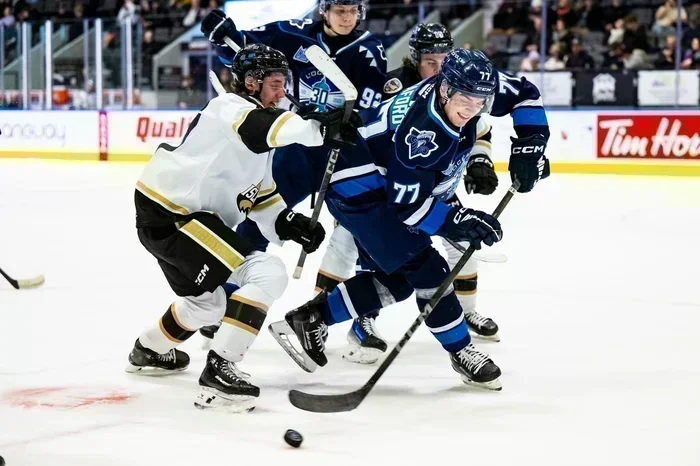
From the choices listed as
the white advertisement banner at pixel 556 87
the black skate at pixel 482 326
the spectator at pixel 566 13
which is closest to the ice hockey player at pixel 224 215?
the black skate at pixel 482 326

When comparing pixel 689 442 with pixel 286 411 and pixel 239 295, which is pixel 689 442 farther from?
pixel 239 295

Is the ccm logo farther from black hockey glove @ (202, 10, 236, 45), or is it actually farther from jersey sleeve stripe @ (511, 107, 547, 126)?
black hockey glove @ (202, 10, 236, 45)

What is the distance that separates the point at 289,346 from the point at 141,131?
8.07 m

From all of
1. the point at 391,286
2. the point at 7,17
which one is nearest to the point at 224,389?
the point at 391,286

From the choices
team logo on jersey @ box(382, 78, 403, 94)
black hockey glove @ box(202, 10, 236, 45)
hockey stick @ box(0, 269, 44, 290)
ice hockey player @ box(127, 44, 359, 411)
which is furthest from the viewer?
hockey stick @ box(0, 269, 44, 290)

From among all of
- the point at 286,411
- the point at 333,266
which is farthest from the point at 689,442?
the point at 333,266

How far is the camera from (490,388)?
8.95 feet

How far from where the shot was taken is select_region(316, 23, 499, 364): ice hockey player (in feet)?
10.4

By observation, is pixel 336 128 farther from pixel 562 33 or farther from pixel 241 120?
pixel 562 33

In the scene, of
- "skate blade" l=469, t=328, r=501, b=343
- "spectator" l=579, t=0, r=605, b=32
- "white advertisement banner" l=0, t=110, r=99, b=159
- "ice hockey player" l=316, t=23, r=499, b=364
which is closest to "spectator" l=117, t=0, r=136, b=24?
"white advertisement banner" l=0, t=110, r=99, b=159

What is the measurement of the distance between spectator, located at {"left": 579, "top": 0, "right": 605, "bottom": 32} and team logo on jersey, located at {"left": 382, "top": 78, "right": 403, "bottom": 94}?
285 inches

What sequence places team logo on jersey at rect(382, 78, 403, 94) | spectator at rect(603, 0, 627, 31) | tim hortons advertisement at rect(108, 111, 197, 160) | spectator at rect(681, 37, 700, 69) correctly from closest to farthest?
team logo on jersey at rect(382, 78, 403, 94) < spectator at rect(681, 37, 700, 69) < spectator at rect(603, 0, 627, 31) < tim hortons advertisement at rect(108, 111, 197, 160)

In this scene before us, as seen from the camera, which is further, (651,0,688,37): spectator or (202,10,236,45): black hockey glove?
(651,0,688,37): spectator

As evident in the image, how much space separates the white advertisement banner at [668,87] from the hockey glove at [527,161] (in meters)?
6.15
